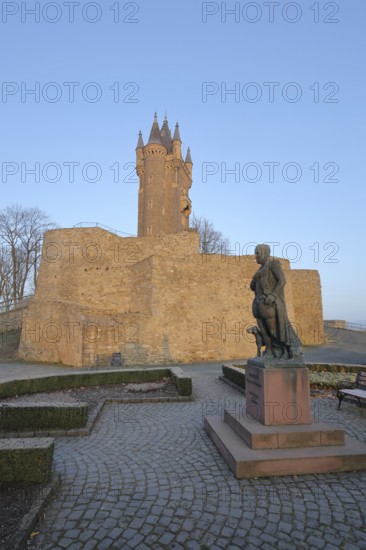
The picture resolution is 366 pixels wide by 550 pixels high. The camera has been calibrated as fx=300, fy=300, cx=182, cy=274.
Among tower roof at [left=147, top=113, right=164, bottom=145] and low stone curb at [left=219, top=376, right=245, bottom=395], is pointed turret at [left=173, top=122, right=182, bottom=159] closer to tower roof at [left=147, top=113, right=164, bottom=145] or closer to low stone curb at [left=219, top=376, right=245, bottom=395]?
tower roof at [left=147, top=113, right=164, bottom=145]

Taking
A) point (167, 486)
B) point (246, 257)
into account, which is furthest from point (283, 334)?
point (246, 257)

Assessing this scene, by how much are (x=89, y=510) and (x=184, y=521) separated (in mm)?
1134

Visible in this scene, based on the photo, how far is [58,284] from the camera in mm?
23984

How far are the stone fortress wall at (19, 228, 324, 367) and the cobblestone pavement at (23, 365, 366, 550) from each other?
1312 centimetres

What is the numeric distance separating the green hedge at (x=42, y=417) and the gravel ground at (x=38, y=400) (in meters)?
1.52

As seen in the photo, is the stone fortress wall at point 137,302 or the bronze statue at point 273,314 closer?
the bronze statue at point 273,314

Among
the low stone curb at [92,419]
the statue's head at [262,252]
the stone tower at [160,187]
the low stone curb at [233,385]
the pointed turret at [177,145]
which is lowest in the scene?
the low stone curb at [233,385]

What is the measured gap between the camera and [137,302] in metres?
21.9

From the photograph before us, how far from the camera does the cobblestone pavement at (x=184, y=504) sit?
3008 mm

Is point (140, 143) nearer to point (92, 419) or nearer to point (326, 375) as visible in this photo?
point (326, 375)

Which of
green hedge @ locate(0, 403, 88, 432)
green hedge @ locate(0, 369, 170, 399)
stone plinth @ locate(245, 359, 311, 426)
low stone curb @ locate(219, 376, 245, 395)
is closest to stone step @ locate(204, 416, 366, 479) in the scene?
stone plinth @ locate(245, 359, 311, 426)

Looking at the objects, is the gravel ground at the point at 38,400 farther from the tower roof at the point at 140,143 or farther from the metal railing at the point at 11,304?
the tower roof at the point at 140,143

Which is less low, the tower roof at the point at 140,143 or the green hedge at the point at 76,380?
the tower roof at the point at 140,143

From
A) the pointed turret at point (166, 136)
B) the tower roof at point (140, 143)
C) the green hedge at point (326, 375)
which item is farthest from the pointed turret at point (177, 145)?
the green hedge at point (326, 375)
